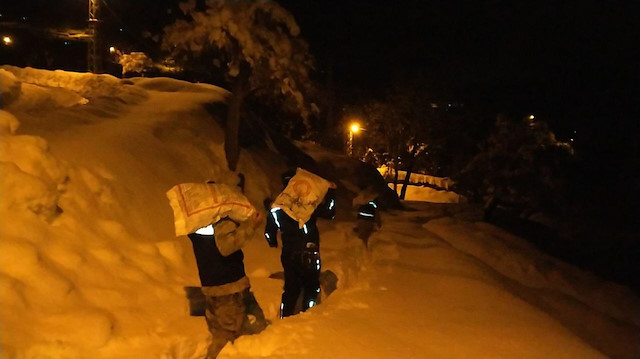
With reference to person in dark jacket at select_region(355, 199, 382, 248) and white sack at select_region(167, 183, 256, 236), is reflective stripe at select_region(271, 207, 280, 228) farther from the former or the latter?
person in dark jacket at select_region(355, 199, 382, 248)

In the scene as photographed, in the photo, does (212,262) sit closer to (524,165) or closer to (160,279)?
(160,279)

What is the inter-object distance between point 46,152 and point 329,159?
17.7 metres

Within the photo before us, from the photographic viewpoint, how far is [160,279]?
634 centimetres

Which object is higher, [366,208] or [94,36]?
[94,36]

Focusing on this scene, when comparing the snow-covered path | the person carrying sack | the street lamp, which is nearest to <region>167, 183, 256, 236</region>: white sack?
the person carrying sack

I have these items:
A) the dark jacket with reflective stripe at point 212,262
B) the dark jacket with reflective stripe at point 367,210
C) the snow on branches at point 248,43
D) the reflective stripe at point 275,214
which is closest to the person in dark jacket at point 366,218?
the dark jacket with reflective stripe at point 367,210

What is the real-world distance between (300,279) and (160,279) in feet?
5.80

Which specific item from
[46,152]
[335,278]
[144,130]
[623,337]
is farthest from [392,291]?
[144,130]

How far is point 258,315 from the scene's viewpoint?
20.3ft

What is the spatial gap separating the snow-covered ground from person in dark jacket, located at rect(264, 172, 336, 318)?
31cm

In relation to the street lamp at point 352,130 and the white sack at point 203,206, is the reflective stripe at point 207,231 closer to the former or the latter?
the white sack at point 203,206

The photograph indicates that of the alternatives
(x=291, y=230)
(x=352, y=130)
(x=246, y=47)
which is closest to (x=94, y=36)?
(x=246, y=47)

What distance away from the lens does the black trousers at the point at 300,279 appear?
6117mm

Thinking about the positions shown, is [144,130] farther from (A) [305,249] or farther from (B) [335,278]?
(A) [305,249]
